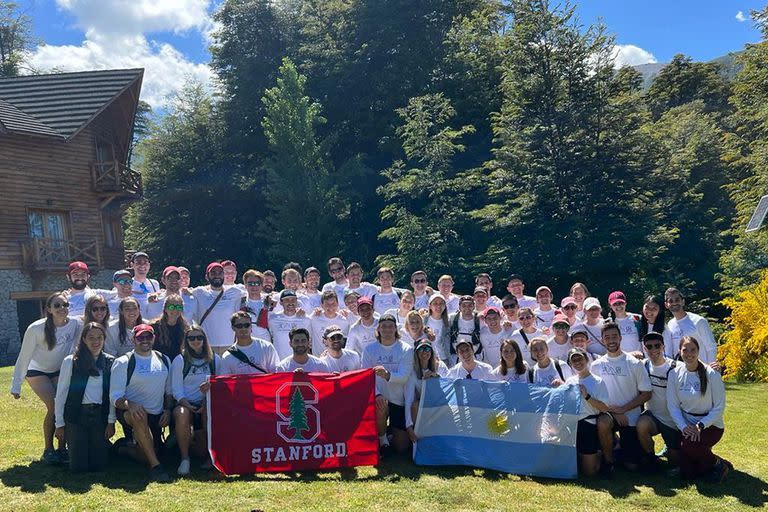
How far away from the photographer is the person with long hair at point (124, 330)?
7168 millimetres

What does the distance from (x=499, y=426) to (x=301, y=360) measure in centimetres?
238

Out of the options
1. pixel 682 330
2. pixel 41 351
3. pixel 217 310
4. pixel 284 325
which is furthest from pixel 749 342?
pixel 41 351

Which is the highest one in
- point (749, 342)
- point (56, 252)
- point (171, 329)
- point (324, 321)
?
point (56, 252)

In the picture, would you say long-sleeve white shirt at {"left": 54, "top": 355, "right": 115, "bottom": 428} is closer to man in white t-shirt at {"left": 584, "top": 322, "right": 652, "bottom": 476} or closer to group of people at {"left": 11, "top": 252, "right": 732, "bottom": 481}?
group of people at {"left": 11, "top": 252, "right": 732, "bottom": 481}

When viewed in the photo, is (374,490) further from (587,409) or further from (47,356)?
(47,356)

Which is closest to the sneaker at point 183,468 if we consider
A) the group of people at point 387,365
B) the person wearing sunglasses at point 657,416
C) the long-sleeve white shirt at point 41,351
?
the group of people at point 387,365

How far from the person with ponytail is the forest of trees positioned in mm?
13592

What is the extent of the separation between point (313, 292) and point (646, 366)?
16.8 ft

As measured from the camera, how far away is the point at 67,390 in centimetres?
639

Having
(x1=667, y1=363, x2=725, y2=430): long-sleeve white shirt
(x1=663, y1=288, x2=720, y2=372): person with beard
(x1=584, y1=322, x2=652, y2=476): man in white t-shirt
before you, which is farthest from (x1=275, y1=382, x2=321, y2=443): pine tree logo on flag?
(x1=663, y1=288, x2=720, y2=372): person with beard

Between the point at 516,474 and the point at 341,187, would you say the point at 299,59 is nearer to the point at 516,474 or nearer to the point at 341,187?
the point at 341,187

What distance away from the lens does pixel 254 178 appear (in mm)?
32625

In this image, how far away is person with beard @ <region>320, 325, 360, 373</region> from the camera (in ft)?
23.9

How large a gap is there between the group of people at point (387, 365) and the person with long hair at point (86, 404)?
12 mm
